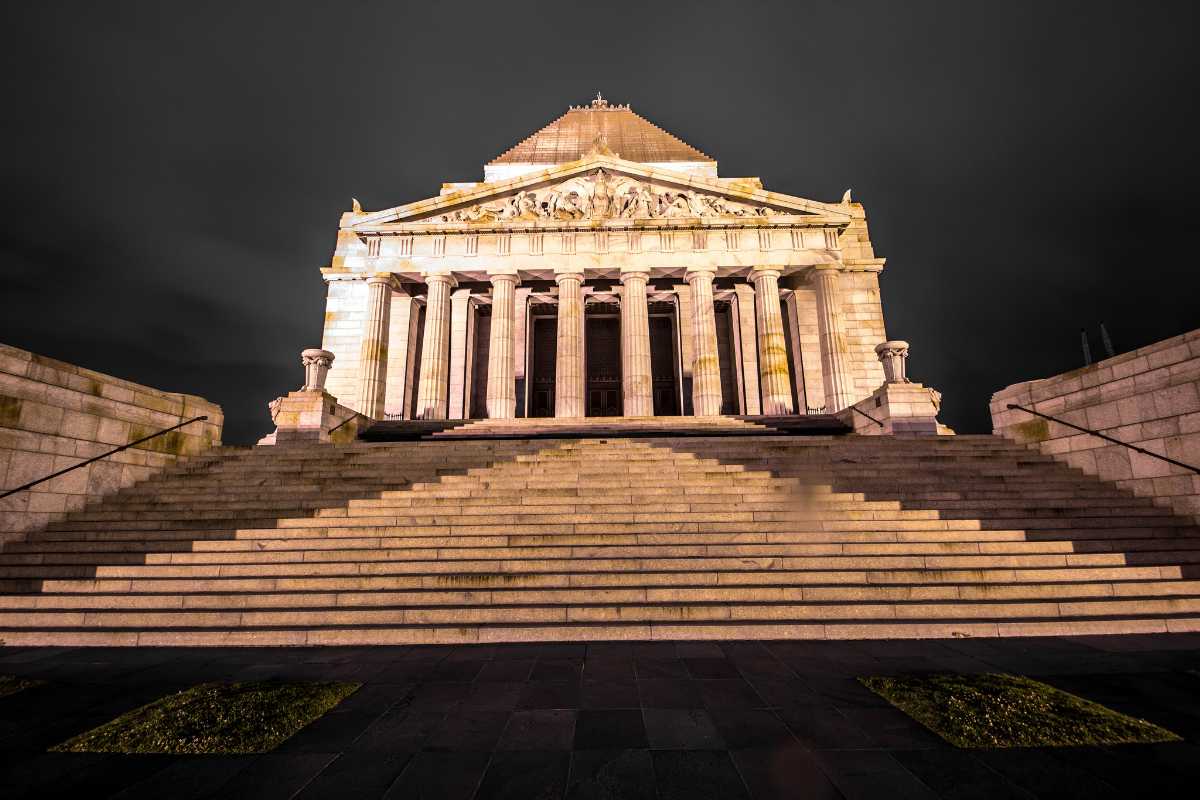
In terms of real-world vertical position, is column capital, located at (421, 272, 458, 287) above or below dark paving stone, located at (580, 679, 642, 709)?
above

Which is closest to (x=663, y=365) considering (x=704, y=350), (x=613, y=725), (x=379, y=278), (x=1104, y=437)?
(x=704, y=350)

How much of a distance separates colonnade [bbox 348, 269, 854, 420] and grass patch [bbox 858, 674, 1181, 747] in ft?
59.9

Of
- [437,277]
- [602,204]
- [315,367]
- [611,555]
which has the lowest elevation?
[611,555]

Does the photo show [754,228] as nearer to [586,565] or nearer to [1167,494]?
[1167,494]

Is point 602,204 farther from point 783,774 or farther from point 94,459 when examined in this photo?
point 783,774

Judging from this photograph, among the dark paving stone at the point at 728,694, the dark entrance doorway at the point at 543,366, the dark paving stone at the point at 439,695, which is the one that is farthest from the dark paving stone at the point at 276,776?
the dark entrance doorway at the point at 543,366

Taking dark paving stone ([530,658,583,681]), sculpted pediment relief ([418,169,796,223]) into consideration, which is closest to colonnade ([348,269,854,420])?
sculpted pediment relief ([418,169,796,223])

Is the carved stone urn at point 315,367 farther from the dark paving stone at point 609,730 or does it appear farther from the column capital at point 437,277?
the dark paving stone at point 609,730

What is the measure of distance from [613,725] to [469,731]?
1078 mm

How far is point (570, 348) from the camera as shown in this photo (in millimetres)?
23672

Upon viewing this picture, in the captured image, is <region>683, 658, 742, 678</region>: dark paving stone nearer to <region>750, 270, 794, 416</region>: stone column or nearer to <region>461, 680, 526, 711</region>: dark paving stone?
<region>461, 680, 526, 711</region>: dark paving stone

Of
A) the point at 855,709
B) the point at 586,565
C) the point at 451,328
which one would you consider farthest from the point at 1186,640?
the point at 451,328

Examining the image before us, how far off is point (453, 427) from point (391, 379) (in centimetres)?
949

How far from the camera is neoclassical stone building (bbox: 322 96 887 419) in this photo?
2336 cm
